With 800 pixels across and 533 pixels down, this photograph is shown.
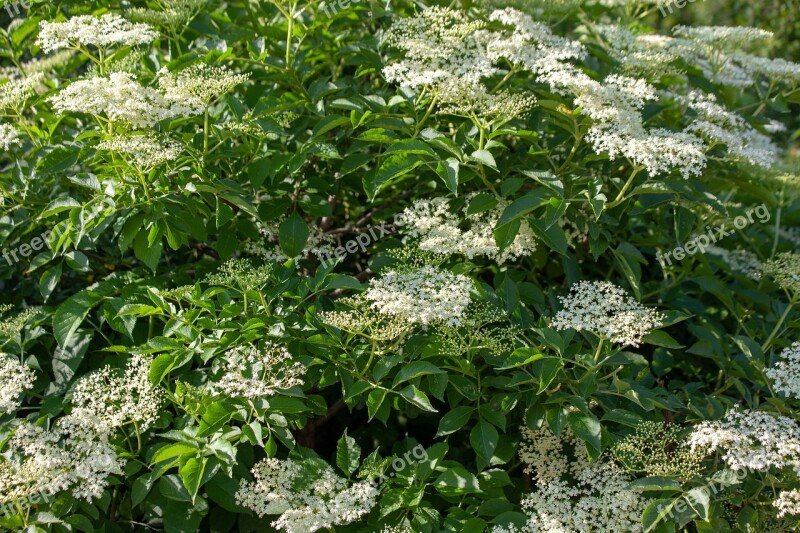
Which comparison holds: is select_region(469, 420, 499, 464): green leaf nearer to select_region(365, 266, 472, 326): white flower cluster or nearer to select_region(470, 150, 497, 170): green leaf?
select_region(365, 266, 472, 326): white flower cluster

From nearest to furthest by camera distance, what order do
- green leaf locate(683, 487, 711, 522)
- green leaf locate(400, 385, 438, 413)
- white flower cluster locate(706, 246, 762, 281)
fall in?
green leaf locate(683, 487, 711, 522)
green leaf locate(400, 385, 438, 413)
white flower cluster locate(706, 246, 762, 281)

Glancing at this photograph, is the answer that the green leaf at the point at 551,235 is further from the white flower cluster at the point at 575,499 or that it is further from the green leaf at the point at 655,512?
the green leaf at the point at 655,512

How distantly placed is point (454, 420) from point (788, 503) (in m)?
1.02

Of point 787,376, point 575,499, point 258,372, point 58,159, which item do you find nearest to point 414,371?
point 258,372

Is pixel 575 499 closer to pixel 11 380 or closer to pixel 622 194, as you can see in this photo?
pixel 622 194

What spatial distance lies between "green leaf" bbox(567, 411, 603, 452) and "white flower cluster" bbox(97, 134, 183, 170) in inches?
60.8

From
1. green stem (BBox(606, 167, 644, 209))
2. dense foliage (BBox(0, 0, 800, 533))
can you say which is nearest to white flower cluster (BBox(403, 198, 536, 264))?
dense foliage (BBox(0, 0, 800, 533))

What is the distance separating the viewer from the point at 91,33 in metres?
2.94

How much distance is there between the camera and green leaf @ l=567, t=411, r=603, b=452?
2.58m

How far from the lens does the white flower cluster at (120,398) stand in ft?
8.75

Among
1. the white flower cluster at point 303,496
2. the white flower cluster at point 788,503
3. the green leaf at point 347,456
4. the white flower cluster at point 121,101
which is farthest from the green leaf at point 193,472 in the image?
the white flower cluster at point 788,503

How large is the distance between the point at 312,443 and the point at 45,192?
1.44 m

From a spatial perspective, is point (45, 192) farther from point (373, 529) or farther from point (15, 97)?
point (373, 529)

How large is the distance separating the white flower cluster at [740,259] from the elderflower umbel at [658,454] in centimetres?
137
